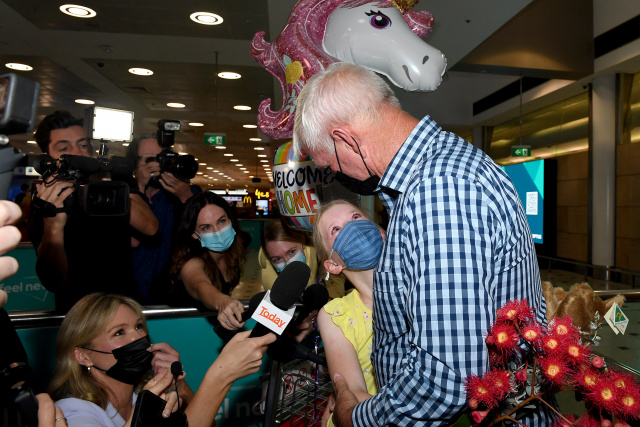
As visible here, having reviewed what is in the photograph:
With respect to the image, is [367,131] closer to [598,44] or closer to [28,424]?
[28,424]

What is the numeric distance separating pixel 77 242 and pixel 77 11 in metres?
4.87

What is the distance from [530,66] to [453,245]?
8.34 m

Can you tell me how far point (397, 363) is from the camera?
1190 mm

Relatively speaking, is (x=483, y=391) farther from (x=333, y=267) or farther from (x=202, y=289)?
(x=202, y=289)

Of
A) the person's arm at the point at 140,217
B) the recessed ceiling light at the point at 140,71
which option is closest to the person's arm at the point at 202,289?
the person's arm at the point at 140,217

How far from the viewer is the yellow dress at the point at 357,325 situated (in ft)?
5.11

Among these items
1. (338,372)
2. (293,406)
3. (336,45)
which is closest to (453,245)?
(338,372)

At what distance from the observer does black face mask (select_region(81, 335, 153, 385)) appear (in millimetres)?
1792

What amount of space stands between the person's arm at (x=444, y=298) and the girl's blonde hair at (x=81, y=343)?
1.26m

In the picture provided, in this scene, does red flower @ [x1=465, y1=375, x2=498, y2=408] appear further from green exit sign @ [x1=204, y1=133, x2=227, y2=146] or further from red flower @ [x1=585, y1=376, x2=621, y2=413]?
green exit sign @ [x1=204, y1=133, x2=227, y2=146]

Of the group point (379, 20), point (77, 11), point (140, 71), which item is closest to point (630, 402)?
point (379, 20)

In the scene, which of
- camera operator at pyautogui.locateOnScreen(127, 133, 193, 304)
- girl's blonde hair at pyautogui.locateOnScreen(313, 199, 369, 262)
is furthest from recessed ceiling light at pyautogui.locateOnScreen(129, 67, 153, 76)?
girl's blonde hair at pyautogui.locateOnScreen(313, 199, 369, 262)

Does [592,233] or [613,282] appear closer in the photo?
[613,282]

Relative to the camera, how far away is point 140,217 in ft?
8.70
